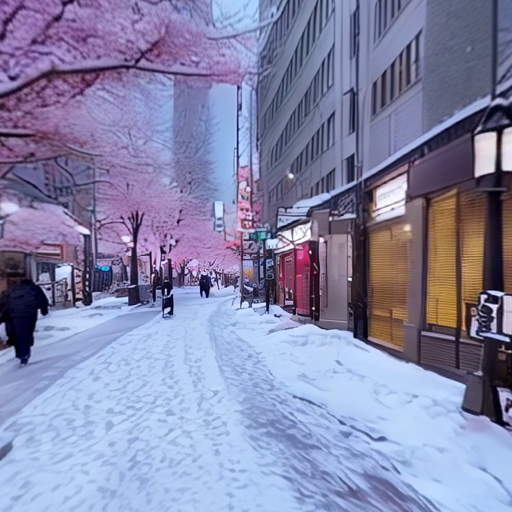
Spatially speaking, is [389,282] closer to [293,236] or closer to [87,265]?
[293,236]

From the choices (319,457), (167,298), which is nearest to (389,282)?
(319,457)

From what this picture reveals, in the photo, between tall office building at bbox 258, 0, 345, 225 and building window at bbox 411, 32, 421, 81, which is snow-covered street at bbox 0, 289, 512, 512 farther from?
tall office building at bbox 258, 0, 345, 225

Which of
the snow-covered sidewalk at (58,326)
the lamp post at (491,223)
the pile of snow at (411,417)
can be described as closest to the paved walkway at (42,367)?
the snow-covered sidewalk at (58,326)

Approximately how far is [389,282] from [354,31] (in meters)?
6.11

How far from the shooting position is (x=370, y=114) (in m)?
8.63

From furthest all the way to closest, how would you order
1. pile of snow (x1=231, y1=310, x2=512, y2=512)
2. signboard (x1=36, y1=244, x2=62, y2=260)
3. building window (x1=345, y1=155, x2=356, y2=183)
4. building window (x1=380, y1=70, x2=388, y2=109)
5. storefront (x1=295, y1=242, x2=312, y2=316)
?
1. storefront (x1=295, y1=242, x2=312, y2=316)
2. building window (x1=345, y1=155, x2=356, y2=183)
3. building window (x1=380, y1=70, x2=388, y2=109)
4. signboard (x1=36, y1=244, x2=62, y2=260)
5. pile of snow (x1=231, y1=310, x2=512, y2=512)

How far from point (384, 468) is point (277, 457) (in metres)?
0.95

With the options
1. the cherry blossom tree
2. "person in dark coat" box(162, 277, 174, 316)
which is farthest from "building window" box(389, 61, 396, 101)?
"person in dark coat" box(162, 277, 174, 316)

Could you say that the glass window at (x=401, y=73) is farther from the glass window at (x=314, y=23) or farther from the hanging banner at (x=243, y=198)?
the hanging banner at (x=243, y=198)

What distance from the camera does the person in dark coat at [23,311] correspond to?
5.04m

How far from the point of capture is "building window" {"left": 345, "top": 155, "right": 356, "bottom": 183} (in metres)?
9.58

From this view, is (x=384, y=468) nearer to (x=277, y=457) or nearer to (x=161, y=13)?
(x=277, y=457)

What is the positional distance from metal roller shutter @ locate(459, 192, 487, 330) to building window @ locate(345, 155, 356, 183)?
387 centimetres

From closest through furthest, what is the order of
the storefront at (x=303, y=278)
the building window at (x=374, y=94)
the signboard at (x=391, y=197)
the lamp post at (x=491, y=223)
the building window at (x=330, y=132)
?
the lamp post at (x=491, y=223) < the signboard at (x=391, y=197) < the building window at (x=374, y=94) < the building window at (x=330, y=132) < the storefront at (x=303, y=278)
